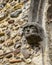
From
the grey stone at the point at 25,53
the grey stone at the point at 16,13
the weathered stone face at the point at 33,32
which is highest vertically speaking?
the grey stone at the point at 16,13

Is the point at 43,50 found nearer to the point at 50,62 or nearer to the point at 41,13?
the point at 50,62

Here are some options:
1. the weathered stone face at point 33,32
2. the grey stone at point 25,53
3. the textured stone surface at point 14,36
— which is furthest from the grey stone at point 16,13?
the grey stone at point 25,53

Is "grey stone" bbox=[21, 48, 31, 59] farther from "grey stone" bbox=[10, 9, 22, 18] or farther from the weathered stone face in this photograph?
"grey stone" bbox=[10, 9, 22, 18]

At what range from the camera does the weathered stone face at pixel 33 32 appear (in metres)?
2.51

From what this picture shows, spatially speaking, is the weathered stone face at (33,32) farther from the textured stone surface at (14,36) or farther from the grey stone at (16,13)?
the grey stone at (16,13)

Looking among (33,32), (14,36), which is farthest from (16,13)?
(33,32)

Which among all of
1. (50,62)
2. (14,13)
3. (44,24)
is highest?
(14,13)

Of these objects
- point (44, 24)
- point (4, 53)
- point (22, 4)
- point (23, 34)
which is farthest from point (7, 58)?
point (22, 4)

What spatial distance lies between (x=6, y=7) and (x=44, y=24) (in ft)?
2.43

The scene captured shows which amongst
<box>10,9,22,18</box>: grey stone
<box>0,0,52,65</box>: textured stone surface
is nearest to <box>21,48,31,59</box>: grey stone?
<box>0,0,52,65</box>: textured stone surface

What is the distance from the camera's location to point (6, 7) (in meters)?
3.27

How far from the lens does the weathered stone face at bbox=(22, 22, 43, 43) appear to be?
98.8 inches

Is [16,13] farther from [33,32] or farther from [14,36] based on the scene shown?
→ [33,32]

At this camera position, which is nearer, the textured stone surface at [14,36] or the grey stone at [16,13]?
the textured stone surface at [14,36]
